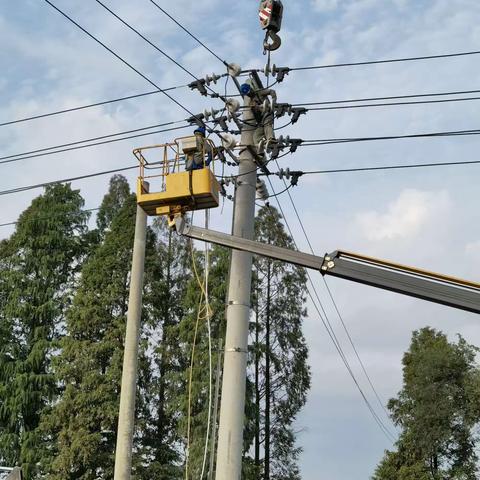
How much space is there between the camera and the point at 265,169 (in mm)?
10953

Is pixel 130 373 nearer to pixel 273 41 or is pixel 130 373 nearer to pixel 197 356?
pixel 273 41

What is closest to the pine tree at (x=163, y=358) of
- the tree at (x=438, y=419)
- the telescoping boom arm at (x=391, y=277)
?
the tree at (x=438, y=419)

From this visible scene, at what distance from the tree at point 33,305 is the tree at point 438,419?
2022 centimetres

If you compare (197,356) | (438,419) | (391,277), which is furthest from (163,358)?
(391,277)

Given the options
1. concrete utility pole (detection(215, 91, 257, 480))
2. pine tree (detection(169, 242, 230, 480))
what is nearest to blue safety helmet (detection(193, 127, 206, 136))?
concrete utility pole (detection(215, 91, 257, 480))

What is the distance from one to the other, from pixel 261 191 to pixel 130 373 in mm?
3540

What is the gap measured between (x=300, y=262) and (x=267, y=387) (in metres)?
24.2

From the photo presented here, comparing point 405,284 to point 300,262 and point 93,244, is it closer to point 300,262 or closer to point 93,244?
point 300,262

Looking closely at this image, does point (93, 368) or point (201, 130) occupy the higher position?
point (93, 368)

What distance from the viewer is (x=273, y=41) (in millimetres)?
11148

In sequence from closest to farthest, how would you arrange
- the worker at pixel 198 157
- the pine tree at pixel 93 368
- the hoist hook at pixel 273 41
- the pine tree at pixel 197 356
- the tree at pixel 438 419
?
the worker at pixel 198 157
the hoist hook at pixel 273 41
the pine tree at pixel 197 356
the pine tree at pixel 93 368
the tree at pixel 438 419

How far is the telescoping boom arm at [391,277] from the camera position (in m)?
7.16

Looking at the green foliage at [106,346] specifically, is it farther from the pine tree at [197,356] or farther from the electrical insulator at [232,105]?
the electrical insulator at [232,105]

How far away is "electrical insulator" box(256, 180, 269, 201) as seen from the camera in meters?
11.4
